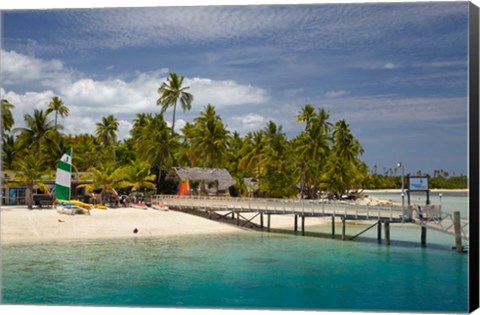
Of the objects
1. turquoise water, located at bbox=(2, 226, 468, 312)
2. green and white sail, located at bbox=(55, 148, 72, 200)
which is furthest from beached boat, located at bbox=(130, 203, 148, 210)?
turquoise water, located at bbox=(2, 226, 468, 312)

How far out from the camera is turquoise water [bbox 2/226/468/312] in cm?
1672

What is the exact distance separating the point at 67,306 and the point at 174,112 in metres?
46.9

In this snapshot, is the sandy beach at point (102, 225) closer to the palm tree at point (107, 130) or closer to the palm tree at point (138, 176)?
the palm tree at point (138, 176)

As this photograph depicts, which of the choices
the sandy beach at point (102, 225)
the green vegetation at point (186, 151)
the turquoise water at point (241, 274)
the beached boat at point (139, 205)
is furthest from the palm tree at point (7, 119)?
the turquoise water at point (241, 274)

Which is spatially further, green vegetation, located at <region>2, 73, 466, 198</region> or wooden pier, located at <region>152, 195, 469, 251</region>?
green vegetation, located at <region>2, 73, 466, 198</region>

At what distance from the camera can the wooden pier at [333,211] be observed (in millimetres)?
24078

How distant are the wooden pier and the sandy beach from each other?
1.20m

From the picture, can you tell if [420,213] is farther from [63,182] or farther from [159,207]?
[63,182]

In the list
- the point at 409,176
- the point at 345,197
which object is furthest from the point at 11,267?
the point at 345,197

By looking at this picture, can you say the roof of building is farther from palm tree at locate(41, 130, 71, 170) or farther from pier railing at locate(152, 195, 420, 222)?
palm tree at locate(41, 130, 71, 170)

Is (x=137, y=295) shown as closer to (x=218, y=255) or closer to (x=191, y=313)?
(x=191, y=313)

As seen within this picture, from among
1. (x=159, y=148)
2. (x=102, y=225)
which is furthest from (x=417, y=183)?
(x=159, y=148)

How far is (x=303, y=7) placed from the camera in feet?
57.8

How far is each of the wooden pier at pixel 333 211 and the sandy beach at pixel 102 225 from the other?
1199mm
